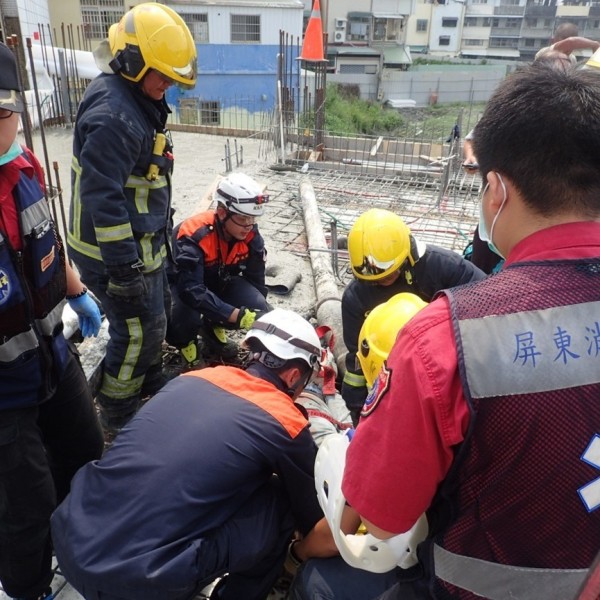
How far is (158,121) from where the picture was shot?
3.67 meters

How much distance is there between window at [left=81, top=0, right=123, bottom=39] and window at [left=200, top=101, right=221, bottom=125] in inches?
222

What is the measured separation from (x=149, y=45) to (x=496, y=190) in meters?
2.76

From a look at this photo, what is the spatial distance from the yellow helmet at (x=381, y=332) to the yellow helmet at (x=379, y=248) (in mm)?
784

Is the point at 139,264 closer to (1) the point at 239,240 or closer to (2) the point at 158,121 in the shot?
(2) the point at 158,121

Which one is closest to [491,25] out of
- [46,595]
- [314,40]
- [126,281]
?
[314,40]

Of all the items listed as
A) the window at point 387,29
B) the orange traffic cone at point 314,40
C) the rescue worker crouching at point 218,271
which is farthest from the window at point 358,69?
the rescue worker crouching at point 218,271

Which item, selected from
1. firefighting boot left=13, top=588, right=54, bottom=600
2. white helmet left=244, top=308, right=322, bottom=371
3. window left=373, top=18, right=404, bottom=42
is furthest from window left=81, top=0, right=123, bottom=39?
firefighting boot left=13, top=588, right=54, bottom=600

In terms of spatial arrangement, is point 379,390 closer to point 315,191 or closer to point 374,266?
point 374,266

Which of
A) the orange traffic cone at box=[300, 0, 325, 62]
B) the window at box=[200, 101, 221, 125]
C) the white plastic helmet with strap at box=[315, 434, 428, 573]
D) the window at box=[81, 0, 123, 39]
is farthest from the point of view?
the window at box=[200, 101, 221, 125]

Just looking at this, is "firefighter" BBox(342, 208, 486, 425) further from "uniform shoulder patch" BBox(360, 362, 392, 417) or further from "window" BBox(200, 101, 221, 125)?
"window" BBox(200, 101, 221, 125)

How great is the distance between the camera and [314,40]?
1336 centimetres

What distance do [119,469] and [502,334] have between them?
171cm

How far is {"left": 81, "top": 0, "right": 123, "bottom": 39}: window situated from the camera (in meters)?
27.8

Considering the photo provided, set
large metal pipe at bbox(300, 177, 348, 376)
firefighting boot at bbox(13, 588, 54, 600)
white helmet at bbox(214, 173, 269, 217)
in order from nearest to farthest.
Result: firefighting boot at bbox(13, 588, 54, 600)
white helmet at bbox(214, 173, 269, 217)
large metal pipe at bbox(300, 177, 348, 376)
